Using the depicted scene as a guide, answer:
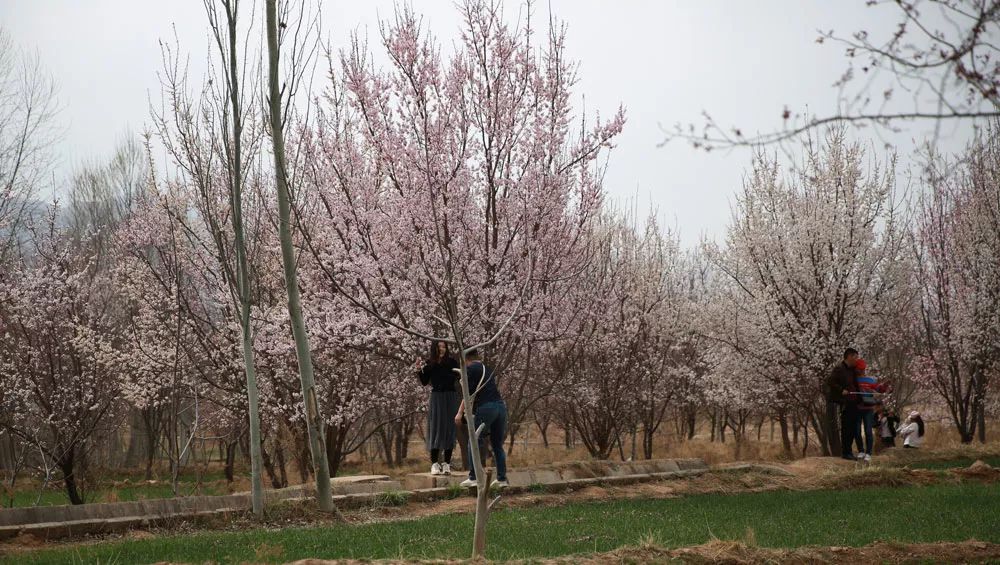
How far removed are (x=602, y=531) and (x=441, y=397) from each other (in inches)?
188

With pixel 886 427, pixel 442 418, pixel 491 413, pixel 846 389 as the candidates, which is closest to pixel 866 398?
pixel 846 389

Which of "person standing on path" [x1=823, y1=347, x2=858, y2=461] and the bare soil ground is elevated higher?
"person standing on path" [x1=823, y1=347, x2=858, y2=461]

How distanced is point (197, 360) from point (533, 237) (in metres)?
8.07

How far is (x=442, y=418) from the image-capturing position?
13.0m

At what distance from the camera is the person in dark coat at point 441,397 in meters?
12.6

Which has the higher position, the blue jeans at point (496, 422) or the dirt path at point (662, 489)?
the blue jeans at point (496, 422)

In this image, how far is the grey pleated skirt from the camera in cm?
1284

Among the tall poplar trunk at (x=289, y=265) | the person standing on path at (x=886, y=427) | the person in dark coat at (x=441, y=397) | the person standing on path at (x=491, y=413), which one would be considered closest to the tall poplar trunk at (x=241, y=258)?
the tall poplar trunk at (x=289, y=265)

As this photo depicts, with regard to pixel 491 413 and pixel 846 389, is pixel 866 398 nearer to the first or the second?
pixel 846 389

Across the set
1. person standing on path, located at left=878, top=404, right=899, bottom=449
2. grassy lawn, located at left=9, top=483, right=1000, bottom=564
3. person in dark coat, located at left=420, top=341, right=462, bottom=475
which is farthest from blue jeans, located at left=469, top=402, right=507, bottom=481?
person standing on path, located at left=878, top=404, right=899, bottom=449

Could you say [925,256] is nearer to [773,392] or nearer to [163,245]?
[773,392]

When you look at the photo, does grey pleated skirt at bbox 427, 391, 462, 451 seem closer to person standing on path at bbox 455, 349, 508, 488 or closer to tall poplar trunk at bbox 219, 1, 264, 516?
person standing on path at bbox 455, 349, 508, 488

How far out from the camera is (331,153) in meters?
14.7

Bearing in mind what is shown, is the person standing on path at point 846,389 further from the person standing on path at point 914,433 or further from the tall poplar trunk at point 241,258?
the tall poplar trunk at point 241,258
